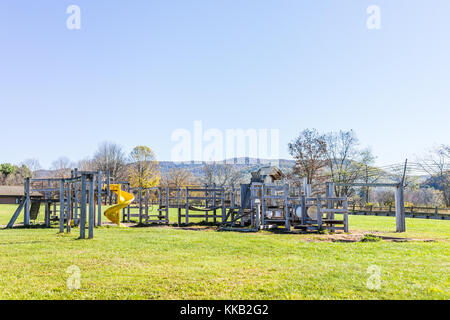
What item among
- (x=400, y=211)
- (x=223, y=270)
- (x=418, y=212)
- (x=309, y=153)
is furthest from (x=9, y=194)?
(x=223, y=270)

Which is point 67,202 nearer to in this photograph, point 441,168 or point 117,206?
point 117,206

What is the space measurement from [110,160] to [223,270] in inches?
2785

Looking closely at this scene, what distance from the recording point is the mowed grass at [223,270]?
5.69 metres

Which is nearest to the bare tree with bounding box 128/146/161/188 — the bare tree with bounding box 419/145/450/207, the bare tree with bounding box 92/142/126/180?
the bare tree with bounding box 92/142/126/180

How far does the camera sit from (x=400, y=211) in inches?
700

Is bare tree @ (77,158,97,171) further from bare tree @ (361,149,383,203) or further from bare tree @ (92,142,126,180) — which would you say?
bare tree @ (361,149,383,203)

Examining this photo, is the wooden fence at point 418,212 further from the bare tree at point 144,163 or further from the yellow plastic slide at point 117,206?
the bare tree at point 144,163

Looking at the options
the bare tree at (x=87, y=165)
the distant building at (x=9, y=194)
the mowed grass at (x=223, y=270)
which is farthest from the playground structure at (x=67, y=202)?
the bare tree at (x=87, y=165)

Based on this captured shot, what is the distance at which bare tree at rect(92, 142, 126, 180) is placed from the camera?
237 ft

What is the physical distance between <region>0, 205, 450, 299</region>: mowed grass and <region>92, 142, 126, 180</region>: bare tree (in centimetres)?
6227

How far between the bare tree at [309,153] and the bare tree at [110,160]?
117 ft
